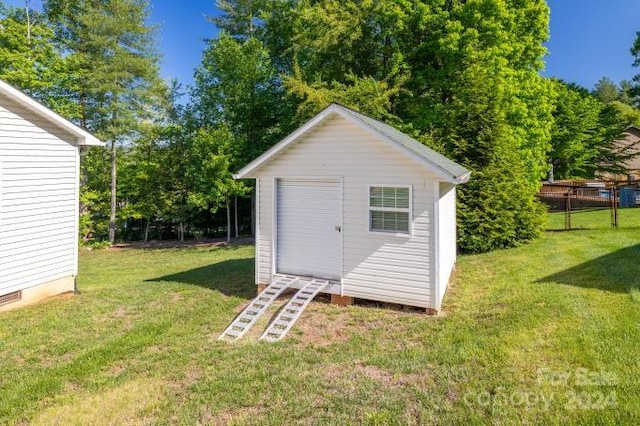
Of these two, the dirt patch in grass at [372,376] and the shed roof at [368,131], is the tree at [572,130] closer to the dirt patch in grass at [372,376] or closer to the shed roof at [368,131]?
the shed roof at [368,131]

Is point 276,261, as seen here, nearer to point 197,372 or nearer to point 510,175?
point 197,372

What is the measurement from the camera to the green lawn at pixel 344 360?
4000 millimetres

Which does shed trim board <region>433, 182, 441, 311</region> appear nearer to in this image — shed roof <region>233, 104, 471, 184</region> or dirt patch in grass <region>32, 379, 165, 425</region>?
shed roof <region>233, 104, 471, 184</region>

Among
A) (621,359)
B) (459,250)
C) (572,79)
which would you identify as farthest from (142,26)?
(572,79)

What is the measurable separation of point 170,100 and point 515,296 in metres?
21.0

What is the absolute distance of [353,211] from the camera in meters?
7.56

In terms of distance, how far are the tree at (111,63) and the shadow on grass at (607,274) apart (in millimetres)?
20037

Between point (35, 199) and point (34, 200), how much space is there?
0.10 feet

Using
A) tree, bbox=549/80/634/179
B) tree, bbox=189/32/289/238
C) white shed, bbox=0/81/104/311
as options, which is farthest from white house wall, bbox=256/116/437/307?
tree, bbox=549/80/634/179

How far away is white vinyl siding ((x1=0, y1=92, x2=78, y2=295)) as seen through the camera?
7.35m

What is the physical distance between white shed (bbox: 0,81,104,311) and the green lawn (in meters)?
0.73

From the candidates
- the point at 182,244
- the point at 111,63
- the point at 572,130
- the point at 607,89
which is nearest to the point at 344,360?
the point at 182,244

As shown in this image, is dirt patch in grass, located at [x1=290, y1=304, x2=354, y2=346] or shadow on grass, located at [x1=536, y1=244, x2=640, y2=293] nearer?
dirt patch in grass, located at [x1=290, y1=304, x2=354, y2=346]

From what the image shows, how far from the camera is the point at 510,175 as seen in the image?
43.2ft
